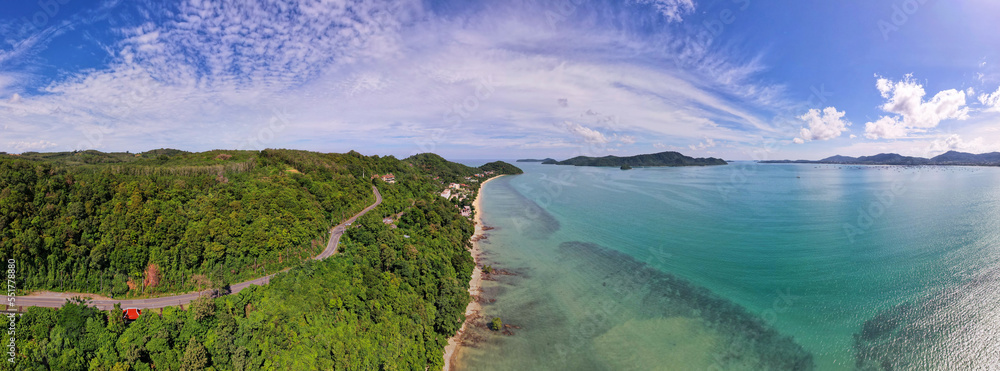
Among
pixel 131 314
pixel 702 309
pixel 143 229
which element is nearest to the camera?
pixel 131 314

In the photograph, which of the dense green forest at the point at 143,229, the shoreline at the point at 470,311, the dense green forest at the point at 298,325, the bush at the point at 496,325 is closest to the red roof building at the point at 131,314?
the dense green forest at the point at 298,325

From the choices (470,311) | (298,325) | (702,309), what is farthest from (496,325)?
(702,309)

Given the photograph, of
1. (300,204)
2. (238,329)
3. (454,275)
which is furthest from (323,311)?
(300,204)

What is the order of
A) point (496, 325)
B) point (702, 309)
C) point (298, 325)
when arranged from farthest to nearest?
point (702, 309) < point (496, 325) < point (298, 325)

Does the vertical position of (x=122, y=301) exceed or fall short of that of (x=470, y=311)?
it exceeds it

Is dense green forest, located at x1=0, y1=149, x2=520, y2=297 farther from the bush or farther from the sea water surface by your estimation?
the sea water surface

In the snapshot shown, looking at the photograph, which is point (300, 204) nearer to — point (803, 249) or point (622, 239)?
point (622, 239)

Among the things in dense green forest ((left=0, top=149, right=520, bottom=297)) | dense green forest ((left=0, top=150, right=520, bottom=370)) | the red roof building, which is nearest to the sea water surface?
dense green forest ((left=0, top=150, right=520, bottom=370))

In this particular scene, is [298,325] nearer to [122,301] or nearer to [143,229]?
[122,301]
